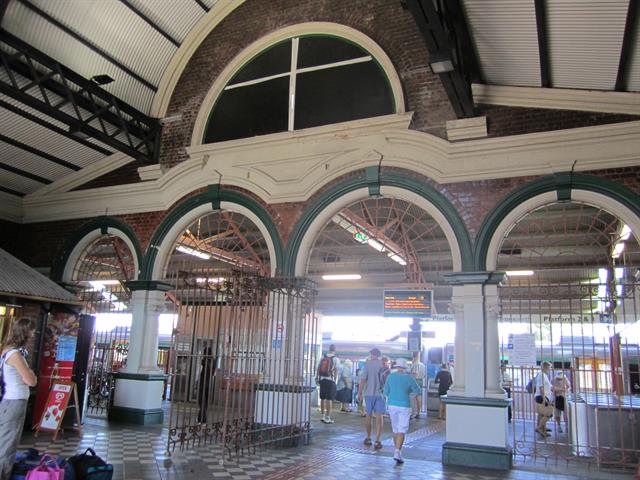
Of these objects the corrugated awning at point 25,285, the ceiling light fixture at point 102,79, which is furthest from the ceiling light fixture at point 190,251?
the ceiling light fixture at point 102,79

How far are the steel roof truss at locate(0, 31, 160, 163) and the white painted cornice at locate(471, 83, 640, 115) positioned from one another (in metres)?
6.80

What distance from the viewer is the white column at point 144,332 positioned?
11.5m

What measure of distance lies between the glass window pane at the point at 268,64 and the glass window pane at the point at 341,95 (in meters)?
A: 0.53

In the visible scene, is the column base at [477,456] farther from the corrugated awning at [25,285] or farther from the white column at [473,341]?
the corrugated awning at [25,285]

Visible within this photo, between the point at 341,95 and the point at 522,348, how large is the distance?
554 cm

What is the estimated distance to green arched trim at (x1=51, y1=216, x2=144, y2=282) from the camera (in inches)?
484

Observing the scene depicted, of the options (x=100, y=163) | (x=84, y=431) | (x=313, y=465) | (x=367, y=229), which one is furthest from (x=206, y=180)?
(x=313, y=465)

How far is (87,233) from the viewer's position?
41.8 ft

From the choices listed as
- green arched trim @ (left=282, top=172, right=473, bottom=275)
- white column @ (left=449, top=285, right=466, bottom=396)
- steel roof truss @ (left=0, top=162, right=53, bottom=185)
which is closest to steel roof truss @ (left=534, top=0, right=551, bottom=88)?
green arched trim @ (left=282, top=172, right=473, bottom=275)

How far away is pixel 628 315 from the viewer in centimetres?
1823

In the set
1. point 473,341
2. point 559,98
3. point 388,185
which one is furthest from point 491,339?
point 559,98

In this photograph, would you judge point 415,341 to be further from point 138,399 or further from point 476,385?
point 138,399

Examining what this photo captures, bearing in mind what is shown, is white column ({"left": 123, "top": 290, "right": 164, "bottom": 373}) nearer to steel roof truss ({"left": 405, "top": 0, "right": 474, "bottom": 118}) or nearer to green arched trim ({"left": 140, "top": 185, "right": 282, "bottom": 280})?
green arched trim ({"left": 140, "top": 185, "right": 282, "bottom": 280})

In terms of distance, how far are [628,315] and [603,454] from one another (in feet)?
35.9
